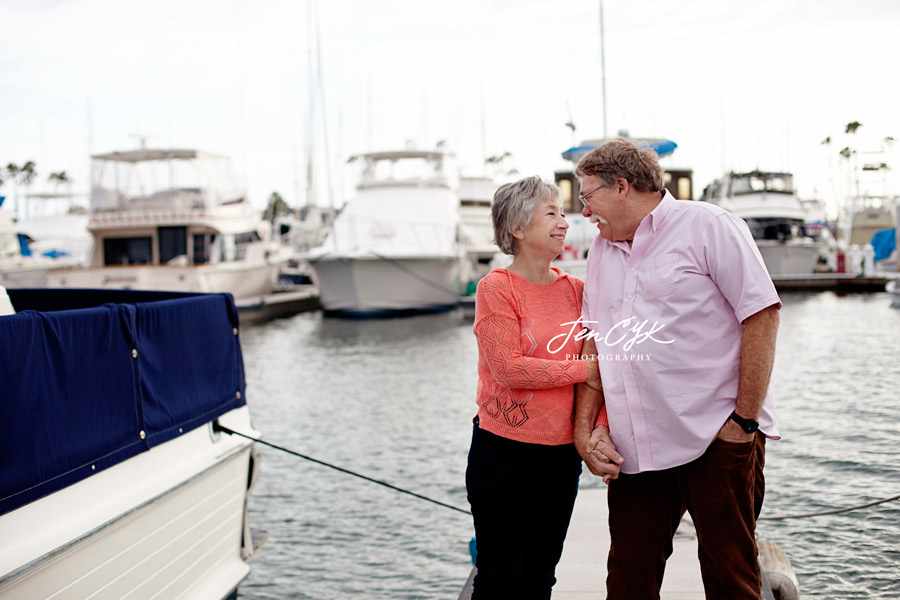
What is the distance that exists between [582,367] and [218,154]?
26.9m

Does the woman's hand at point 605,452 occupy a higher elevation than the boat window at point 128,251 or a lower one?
lower

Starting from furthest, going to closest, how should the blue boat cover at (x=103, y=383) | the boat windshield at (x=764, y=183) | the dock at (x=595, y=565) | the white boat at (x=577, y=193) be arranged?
1. the boat windshield at (x=764, y=183)
2. the white boat at (x=577, y=193)
3. the dock at (x=595, y=565)
4. the blue boat cover at (x=103, y=383)

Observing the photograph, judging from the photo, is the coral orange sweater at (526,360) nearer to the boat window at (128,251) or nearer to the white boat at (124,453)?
the white boat at (124,453)

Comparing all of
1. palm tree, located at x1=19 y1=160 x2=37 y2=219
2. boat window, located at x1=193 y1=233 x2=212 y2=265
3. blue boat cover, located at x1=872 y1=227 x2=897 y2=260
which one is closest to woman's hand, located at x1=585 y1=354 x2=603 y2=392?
boat window, located at x1=193 y1=233 x2=212 y2=265

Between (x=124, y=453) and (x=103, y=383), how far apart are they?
0.33m

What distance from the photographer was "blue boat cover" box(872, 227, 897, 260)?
31531mm

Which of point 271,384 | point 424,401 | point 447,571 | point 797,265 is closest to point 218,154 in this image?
point 271,384

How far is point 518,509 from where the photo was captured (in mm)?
2832

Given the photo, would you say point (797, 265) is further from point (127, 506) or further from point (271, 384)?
point (127, 506)

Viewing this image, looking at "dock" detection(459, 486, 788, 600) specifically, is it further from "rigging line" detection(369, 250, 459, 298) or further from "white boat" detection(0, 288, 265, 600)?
"rigging line" detection(369, 250, 459, 298)

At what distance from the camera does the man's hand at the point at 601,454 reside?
8.71 ft

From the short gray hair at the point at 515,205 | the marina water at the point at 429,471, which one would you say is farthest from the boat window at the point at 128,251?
the short gray hair at the point at 515,205

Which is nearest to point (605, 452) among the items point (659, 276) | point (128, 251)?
point (659, 276)

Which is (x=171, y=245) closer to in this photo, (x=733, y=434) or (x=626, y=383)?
(x=626, y=383)
